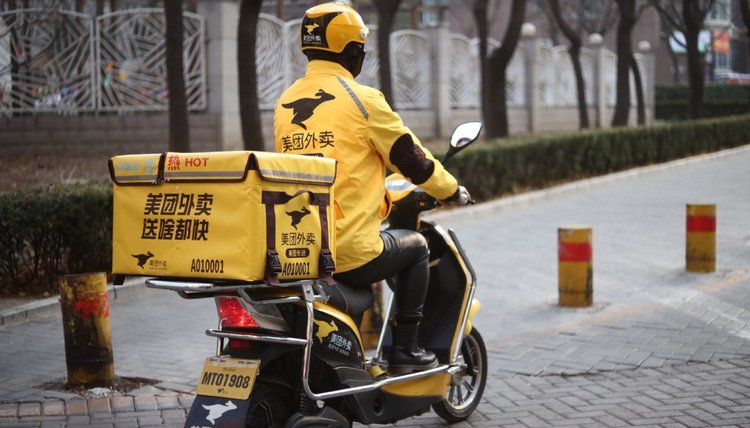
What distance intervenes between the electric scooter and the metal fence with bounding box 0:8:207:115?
1426 centimetres

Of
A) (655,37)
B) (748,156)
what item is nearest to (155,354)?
(748,156)

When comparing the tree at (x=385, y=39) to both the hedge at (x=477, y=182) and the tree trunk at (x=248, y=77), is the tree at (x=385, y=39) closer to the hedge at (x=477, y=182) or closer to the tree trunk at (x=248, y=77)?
the hedge at (x=477, y=182)

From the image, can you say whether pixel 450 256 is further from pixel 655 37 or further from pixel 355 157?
pixel 655 37

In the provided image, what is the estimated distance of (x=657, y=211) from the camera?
587 inches

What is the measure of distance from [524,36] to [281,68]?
458 inches

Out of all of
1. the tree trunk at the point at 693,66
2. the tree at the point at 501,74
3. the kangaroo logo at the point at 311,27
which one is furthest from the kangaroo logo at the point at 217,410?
the tree trunk at the point at 693,66

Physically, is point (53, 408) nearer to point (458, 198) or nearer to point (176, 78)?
point (458, 198)

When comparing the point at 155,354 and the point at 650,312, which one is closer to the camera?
the point at 155,354

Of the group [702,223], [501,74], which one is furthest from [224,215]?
[501,74]

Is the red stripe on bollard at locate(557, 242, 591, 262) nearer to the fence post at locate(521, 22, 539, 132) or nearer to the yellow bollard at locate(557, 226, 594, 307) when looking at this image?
the yellow bollard at locate(557, 226, 594, 307)

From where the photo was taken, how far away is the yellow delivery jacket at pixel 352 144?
4.66m

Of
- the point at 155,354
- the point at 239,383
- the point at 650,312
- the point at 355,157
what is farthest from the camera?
the point at 650,312

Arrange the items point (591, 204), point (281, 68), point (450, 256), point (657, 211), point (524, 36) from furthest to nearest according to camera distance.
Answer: point (524, 36), point (281, 68), point (591, 204), point (657, 211), point (450, 256)

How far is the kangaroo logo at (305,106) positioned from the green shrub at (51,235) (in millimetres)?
4466
